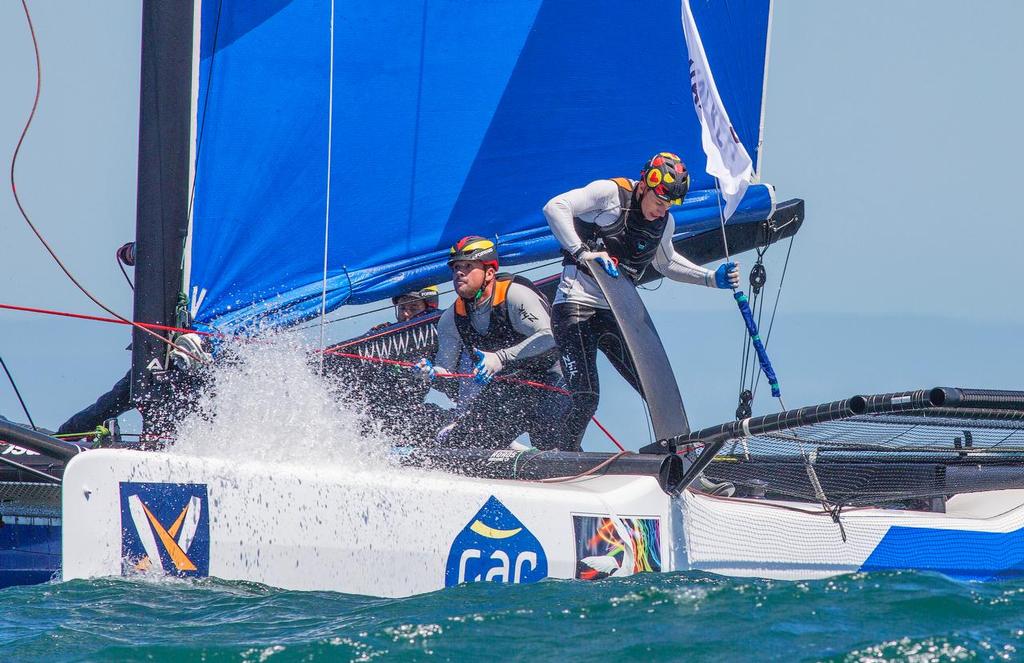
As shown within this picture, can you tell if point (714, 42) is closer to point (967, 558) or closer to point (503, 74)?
point (503, 74)

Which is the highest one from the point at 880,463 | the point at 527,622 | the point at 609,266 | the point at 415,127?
the point at 415,127

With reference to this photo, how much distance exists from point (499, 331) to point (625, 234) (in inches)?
21.7

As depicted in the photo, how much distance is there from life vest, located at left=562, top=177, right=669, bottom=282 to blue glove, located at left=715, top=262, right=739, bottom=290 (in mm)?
247

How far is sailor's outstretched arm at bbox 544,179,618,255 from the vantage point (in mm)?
4387

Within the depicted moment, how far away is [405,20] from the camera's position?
514cm

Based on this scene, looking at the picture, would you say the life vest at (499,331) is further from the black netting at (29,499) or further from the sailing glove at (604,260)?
the black netting at (29,499)

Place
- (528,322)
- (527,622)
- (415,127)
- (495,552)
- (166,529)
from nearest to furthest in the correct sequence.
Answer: (527,622), (166,529), (495,552), (528,322), (415,127)

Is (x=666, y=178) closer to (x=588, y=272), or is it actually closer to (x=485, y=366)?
(x=588, y=272)

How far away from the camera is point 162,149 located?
4418 millimetres

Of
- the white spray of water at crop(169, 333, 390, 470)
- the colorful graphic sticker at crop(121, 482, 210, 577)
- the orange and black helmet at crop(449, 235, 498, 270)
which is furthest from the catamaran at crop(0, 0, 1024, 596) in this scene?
the orange and black helmet at crop(449, 235, 498, 270)

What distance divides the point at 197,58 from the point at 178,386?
1128mm

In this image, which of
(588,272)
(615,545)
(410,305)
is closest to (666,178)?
(588,272)

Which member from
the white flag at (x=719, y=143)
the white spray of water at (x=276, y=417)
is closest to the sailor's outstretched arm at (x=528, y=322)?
the white spray of water at (x=276, y=417)

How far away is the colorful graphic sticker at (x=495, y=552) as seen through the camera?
11.2ft
